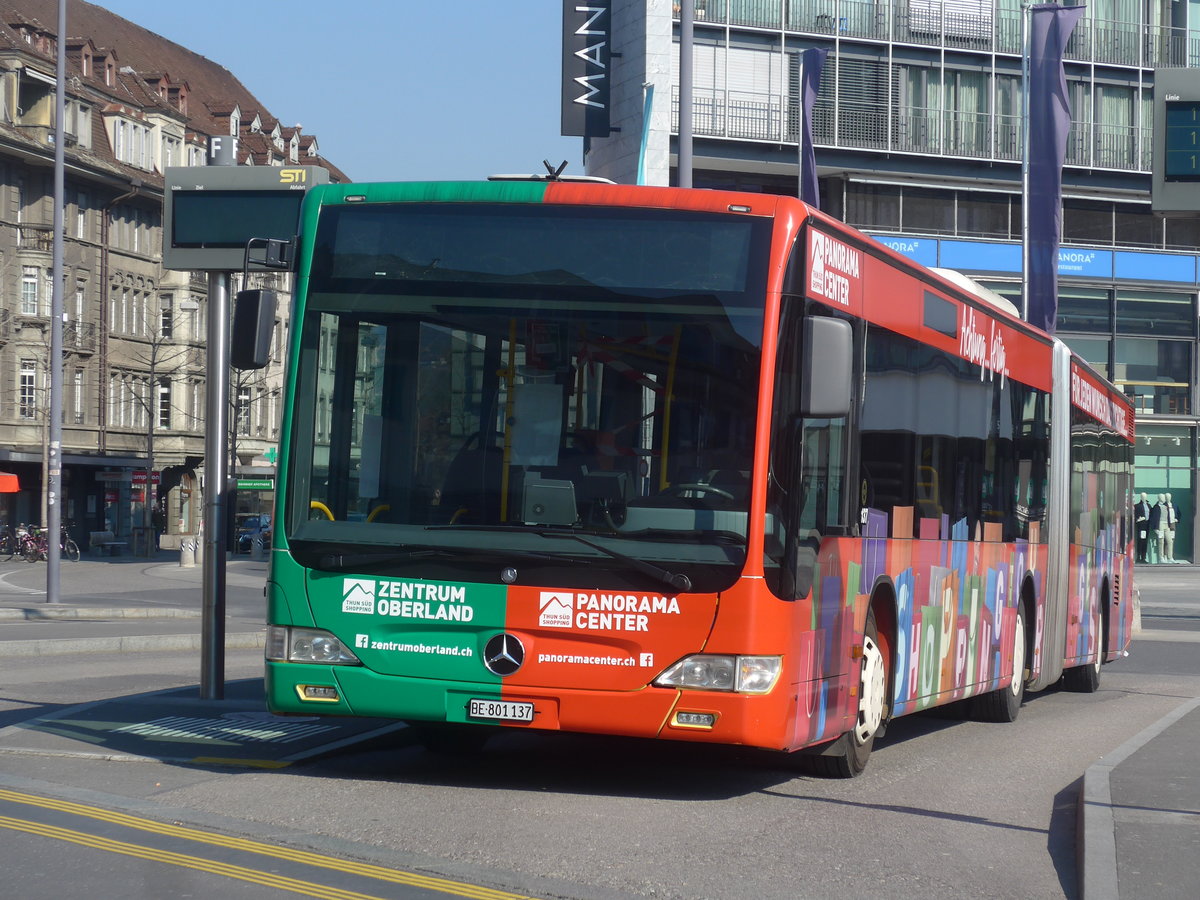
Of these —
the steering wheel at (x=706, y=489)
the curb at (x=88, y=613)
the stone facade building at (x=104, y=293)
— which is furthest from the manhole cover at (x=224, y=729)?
the stone facade building at (x=104, y=293)

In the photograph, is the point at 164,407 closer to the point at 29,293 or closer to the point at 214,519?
the point at 29,293

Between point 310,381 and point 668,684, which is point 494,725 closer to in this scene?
point 668,684

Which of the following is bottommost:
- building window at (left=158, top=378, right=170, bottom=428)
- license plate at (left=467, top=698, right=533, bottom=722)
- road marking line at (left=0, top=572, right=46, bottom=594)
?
road marking line at (left=0, top=572, right=46, bottom=594)

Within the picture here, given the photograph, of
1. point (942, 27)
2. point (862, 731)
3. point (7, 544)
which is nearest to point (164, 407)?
point (7, 544)

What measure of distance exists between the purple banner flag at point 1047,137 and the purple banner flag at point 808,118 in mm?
3699

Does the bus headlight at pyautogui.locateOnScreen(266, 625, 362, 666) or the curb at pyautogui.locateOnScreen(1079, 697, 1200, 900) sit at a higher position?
the bus headlight at pyautogui.locateOnScreen(266, 625, 362, 666)

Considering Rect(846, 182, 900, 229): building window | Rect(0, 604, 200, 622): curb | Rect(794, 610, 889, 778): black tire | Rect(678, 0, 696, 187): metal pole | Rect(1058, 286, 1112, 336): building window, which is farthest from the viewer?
Rect(1058, 286, 1112, 336): building window

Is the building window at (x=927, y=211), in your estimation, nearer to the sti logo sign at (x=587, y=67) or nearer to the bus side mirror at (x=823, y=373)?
the sti logo sign at (x=587, y=67)

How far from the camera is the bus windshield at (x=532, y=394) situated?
866 centimetres

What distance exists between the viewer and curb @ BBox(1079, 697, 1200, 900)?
22.1 feet

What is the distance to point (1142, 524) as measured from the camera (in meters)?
50.8

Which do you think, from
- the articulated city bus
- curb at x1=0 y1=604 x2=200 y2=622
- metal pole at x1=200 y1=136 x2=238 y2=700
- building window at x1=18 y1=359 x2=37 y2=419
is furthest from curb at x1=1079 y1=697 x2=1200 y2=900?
building window at x1=18 y1=359 x2=37 y2=419

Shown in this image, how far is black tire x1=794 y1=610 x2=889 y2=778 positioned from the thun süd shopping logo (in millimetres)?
2596

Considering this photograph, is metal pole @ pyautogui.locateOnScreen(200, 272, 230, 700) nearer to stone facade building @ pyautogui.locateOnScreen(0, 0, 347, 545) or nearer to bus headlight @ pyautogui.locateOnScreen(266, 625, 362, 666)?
bus headlight @ pyautogui.locateOnScreen(266, 625, 362, 666)
